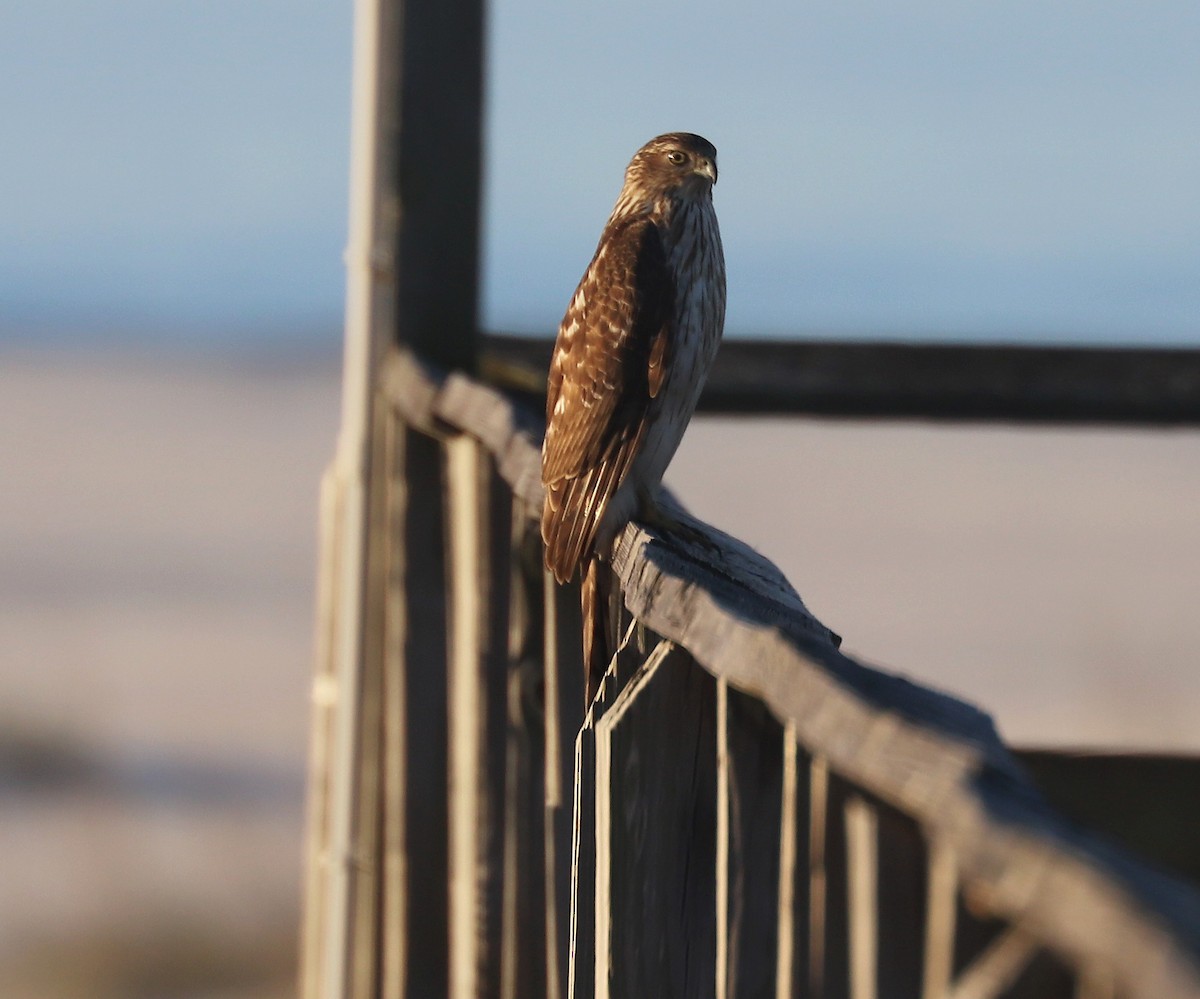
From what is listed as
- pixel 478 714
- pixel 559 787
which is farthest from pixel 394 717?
pixel 559 787

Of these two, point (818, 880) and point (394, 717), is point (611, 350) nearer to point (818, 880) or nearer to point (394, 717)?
point (394, 717)

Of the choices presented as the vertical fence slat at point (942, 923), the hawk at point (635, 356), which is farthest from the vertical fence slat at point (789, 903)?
the hawk at point (635, 356)

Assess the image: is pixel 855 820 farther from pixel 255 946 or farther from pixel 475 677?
pixel 255 946

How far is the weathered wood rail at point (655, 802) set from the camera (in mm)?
1039

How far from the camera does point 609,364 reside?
3.72 m

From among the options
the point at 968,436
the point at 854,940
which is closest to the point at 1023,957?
the point at 854,940

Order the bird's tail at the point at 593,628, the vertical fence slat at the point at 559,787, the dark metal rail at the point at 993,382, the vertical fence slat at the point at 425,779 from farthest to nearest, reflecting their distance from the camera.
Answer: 1. the vertical fence slat at the point at 425,779
2. the dark metal rail at the point at 993,382
3. the vertical fence slat at the point at 559,787
4. the bird's tail at the point at 593,628

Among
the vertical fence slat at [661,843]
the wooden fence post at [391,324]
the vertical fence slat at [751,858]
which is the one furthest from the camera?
the wooden fence post at [391,324]

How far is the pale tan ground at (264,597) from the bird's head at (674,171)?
75cm

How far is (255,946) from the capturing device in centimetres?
871

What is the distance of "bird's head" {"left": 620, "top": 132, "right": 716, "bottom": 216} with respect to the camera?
423 cm

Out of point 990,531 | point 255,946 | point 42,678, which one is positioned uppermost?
point 990,531

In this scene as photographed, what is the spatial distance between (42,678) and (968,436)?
14.4 meters

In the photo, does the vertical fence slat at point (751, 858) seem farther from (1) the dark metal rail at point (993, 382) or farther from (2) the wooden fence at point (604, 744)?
(1) the dark metal rail at point (993, 382)
